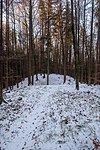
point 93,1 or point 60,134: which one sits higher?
point 93,1

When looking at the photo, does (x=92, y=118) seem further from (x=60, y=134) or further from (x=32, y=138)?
(x=32, y=138)

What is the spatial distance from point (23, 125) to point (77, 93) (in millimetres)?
6265

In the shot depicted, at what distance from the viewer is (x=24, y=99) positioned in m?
16.3

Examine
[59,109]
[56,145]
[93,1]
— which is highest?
[93,1]

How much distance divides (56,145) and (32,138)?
136 centimetres

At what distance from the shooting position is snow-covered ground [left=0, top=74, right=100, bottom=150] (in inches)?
372

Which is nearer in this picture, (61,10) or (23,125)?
(23,125)

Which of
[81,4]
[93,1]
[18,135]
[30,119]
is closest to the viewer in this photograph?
[18,135]

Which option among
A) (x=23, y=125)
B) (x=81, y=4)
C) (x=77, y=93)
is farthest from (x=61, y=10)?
(x=23, y=125)

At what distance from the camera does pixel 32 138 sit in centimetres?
1002

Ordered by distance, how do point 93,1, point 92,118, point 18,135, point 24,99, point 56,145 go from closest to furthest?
point 56,145 → point 18,135 → point 92,118 → point 24,99 → point 93,1

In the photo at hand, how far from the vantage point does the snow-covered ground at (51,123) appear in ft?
31.0

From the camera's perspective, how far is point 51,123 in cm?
1110

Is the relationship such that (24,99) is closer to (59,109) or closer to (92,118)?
(59,109)
